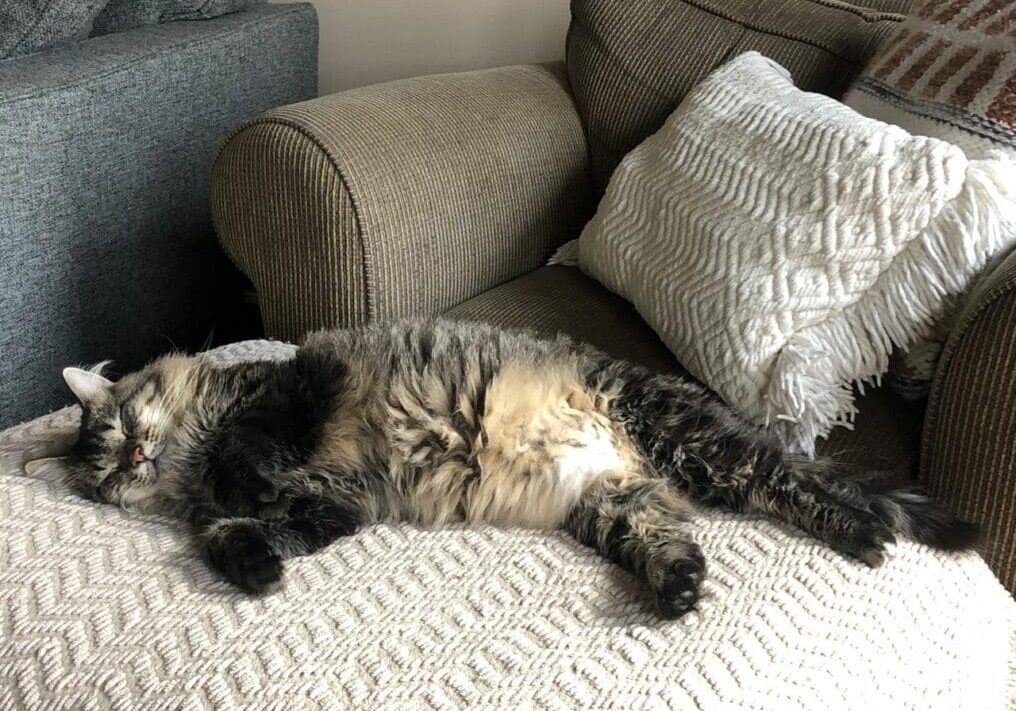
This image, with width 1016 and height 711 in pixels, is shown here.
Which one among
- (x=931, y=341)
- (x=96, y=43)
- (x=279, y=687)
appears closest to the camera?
(x=279, y=687)

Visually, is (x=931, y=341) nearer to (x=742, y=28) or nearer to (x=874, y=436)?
(x=874, y=436)

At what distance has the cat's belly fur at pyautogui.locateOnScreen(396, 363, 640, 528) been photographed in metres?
1.23

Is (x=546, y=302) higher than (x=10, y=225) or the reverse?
the reverse

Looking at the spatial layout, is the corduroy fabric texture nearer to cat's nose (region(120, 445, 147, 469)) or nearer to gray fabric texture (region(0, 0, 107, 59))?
cat's nose (region(120, 445, 147, 469))

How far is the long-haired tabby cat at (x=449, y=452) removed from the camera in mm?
1155

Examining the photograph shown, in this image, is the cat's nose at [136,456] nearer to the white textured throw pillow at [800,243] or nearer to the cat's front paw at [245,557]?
the cat's front paw at [245,557]

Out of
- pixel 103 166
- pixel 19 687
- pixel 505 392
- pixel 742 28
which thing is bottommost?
pixel 19 687

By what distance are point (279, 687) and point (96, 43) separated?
1.51 m

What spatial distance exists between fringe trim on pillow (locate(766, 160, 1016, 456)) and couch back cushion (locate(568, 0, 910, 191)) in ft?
1.89

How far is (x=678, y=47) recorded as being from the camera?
1.78 m

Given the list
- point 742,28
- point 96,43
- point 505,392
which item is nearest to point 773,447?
point 505,392

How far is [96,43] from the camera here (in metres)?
1.80

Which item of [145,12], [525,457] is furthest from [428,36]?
[525,457]

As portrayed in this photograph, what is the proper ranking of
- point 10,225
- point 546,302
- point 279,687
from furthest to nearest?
1. point 546,302
2. point 10,225
3. point 279,687
